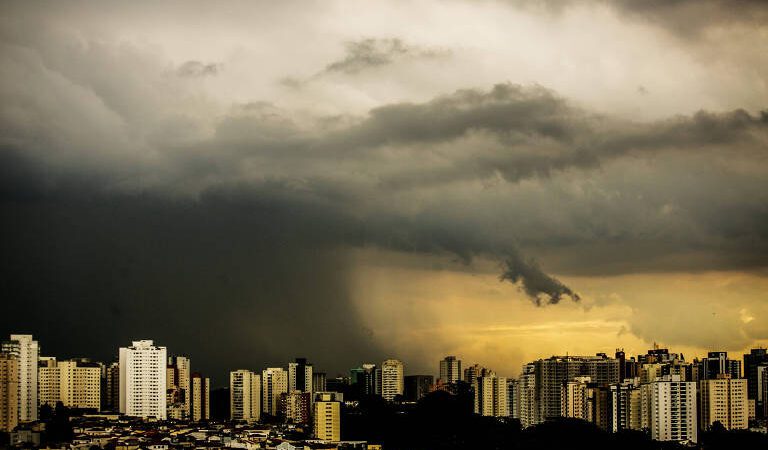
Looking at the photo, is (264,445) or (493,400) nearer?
(264,445)

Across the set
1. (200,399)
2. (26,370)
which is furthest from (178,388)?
(26,370)

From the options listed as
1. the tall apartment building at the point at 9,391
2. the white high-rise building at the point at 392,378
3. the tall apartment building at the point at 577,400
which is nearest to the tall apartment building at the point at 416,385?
the white high-rise building at the point at 392,378

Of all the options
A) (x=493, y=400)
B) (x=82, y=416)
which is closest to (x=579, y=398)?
(x=493, y=400)

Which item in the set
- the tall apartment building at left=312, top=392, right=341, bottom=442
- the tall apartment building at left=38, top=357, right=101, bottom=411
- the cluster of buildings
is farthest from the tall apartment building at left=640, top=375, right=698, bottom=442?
the tall apartment building at left=38, top=357, right=101, bottom=411

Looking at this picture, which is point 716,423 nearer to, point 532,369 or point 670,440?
point 670,440

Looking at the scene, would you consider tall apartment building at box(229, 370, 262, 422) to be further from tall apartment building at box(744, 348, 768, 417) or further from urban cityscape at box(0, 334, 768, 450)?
tall apartment building at box(744, 348, 768, 417)

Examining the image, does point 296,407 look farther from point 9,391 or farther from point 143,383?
point 9,391
